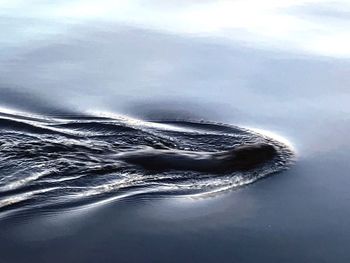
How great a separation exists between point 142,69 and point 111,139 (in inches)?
107

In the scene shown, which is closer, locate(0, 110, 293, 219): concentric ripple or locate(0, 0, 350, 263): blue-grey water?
locate(0, 0, 350, 263): blue-grey water

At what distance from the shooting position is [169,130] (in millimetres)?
9258

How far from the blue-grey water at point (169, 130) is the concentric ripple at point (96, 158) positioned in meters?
0.02

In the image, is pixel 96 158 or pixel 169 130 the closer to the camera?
pixel 96 158

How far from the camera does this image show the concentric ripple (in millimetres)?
7711

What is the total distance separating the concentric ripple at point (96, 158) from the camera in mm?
7711

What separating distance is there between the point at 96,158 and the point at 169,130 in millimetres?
1236

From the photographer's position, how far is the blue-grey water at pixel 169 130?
7.11m

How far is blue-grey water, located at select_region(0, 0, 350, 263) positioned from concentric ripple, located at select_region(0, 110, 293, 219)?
2 cm

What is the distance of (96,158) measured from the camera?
8.40 meters

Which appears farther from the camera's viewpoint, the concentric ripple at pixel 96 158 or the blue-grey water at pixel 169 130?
the concentric ripple at pixel 96 158

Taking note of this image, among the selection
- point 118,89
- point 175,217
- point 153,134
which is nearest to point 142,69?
point 118,89

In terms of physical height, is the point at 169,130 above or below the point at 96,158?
above

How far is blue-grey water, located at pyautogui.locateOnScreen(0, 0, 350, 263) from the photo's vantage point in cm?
711
